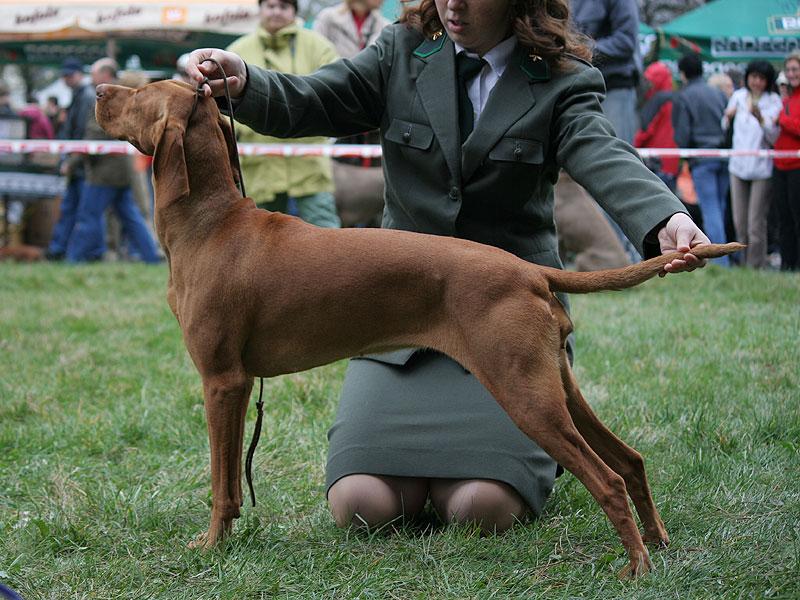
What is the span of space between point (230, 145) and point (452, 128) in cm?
78

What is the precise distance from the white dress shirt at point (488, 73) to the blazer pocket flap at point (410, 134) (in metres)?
0.19

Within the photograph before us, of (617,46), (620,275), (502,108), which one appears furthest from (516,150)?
(617,46)

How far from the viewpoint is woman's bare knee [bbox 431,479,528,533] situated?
3336mm

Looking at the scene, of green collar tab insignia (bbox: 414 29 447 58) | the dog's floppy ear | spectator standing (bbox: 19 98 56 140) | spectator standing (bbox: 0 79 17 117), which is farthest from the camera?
spectator standing (bbox: 19 98 56 140)

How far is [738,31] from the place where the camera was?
14.8m

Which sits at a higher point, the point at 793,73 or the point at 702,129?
the point at 793,73

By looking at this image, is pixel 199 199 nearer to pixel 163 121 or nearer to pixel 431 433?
pixel 163 121

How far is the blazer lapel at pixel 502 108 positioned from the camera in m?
3.38

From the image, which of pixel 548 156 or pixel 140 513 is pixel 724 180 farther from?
pixel 140 513

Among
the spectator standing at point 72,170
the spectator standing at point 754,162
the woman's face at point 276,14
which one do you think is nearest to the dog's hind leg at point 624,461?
the woman's face at point 276,14

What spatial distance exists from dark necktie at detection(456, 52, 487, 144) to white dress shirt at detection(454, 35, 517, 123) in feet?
0.04

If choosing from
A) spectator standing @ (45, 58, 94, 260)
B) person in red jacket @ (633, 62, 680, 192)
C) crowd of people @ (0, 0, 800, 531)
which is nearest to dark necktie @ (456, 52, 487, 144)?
crowd of people @ (0, 0, 800, 531)

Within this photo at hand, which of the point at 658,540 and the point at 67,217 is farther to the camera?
the point at 67,217

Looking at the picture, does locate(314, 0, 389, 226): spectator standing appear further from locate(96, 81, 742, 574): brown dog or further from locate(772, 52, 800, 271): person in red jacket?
locate(96, 81, 742, 574): brown dog
